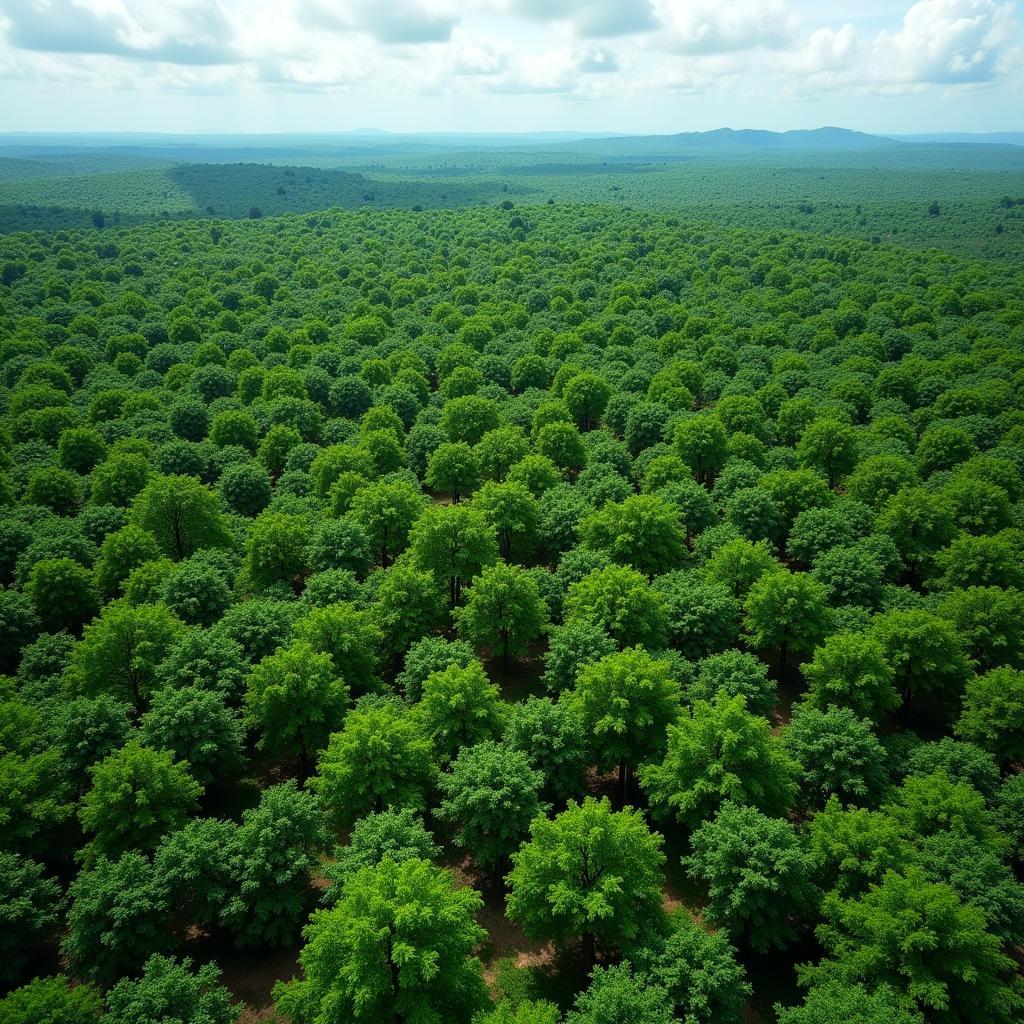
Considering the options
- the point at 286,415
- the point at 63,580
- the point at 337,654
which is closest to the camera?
the point at 337,654

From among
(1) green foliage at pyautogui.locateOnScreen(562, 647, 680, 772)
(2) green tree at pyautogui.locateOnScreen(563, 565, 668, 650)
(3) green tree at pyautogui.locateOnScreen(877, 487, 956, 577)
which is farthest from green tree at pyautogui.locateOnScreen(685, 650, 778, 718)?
(3) green tree at pyautogui.locateOnScreen(877, 487, 956, 577)

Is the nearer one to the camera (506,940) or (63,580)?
(506,940)

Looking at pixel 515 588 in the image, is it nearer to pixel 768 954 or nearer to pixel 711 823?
pixel 711 823

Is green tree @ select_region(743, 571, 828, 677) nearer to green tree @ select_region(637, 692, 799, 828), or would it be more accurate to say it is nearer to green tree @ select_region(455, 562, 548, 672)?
green tree @ select_region(637, 692, 799, 828)

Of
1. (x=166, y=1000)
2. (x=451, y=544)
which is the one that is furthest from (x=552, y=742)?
(x=451, y=544)

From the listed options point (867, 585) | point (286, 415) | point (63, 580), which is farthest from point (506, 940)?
point (286, 415)

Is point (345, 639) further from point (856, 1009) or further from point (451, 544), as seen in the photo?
point (856, 1009)
